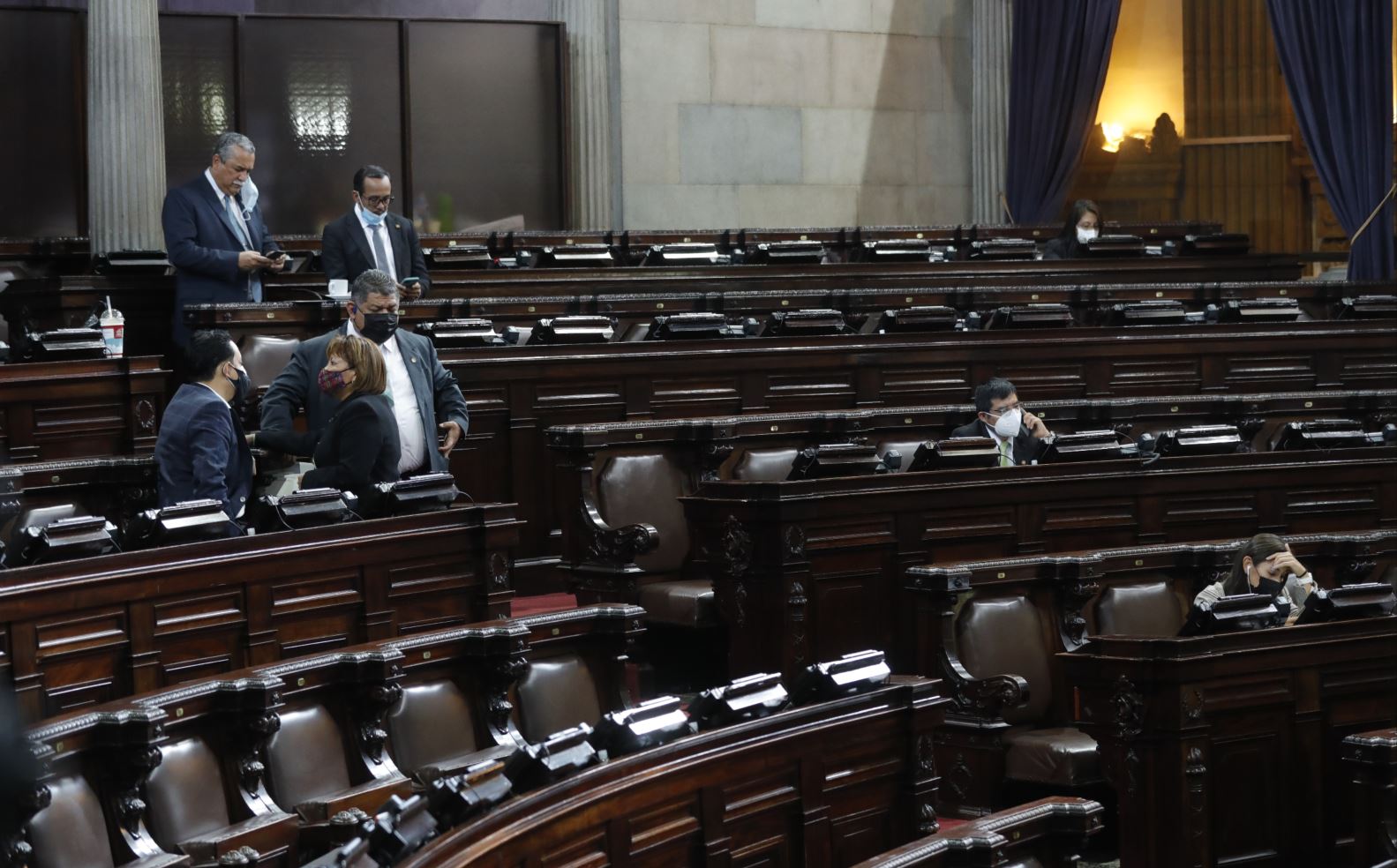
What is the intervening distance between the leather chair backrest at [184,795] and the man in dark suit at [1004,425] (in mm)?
2746

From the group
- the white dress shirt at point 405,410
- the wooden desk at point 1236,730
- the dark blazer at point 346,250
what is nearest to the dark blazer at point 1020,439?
the wooden desk at point 1236,730

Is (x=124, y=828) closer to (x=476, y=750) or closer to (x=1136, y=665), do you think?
(x=476, y=750)

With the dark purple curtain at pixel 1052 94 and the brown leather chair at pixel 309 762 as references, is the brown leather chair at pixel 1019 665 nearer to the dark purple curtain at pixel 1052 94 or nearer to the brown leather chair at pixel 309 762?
the brown leather chair at pixel 309 762

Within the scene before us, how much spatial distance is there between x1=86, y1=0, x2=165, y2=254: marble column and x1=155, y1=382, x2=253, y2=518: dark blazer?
11.8ft

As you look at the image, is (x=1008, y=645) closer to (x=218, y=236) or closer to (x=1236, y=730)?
(x=1236, y=730)

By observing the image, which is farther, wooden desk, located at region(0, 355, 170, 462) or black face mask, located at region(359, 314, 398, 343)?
wooden desk, located at region(0, 355, 170, 462)

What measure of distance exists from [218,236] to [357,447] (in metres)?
1.53

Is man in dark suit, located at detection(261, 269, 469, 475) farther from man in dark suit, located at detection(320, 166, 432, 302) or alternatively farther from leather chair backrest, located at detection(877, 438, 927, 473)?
leather chair backrest, located at detection(877, 438, 927, 473)

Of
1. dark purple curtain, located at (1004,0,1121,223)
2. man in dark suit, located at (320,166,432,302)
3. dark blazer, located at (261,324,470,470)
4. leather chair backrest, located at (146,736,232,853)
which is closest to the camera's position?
leather chair backrest, located at (146,736,232,853)

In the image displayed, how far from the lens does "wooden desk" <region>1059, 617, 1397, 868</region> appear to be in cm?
358

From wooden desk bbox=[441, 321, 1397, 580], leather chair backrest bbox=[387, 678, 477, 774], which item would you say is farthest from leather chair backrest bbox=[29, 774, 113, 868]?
wooden desk bbox=[441, 321, 1397, 580]

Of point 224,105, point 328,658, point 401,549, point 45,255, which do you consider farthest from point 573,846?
point 224,105

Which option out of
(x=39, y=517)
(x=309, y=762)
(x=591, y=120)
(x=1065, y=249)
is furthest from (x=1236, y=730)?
(x=591, y=120)

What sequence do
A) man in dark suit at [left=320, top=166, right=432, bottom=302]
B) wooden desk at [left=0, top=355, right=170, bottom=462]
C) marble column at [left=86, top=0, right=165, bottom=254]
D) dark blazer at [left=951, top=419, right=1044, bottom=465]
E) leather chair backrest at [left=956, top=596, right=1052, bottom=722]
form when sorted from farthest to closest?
1. marble column at [left=86, top=0, right=165, bottom=254]
2. man in dark suit at [left=320, top=166, right=432, bottom=302]
3. dark blazer at [left=951, top=419, right=1044, bottom=465]
4. wooden desk at [left=0, top=355, right=170, bottom=462]
5. leather chair backrest at [left=956, top=596, right=1052, bottom=722]
